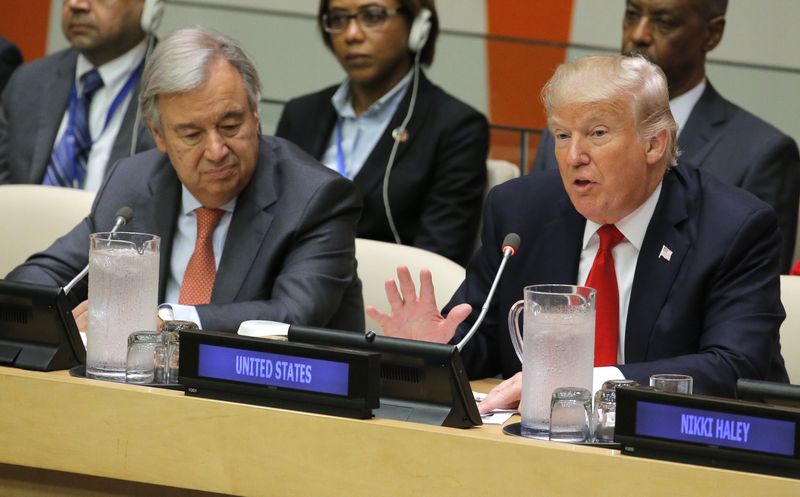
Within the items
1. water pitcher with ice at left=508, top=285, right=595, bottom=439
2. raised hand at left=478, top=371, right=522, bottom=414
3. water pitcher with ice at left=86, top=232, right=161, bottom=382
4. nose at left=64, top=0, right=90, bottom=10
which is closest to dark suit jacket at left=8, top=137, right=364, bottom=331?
water pitcher with ice at left=86, top=232, right=161, bottom=382

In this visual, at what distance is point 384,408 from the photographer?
2.00 meters

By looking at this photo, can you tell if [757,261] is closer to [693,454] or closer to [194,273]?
[693,454]

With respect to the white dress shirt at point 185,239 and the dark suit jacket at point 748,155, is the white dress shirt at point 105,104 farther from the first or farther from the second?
the dark suit jacket at point 748,155

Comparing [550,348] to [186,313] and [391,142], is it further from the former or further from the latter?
[391,142]

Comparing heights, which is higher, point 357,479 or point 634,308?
point 634,308

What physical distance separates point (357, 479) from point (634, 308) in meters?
0.88

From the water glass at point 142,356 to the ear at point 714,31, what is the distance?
2.40 metres

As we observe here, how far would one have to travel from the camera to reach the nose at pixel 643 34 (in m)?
3.98

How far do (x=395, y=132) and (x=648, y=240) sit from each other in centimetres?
174

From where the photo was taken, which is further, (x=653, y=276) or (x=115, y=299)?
(x=653, y=276)

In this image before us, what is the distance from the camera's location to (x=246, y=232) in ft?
9.77

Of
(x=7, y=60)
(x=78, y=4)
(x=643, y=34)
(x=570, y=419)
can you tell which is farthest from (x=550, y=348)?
(x=7, y=60)

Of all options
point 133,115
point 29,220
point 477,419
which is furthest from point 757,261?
point 133,115

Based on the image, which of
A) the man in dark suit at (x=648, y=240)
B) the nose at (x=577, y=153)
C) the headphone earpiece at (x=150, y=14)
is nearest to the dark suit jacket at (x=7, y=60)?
the headphone earpiece at (x=150, y=14)
